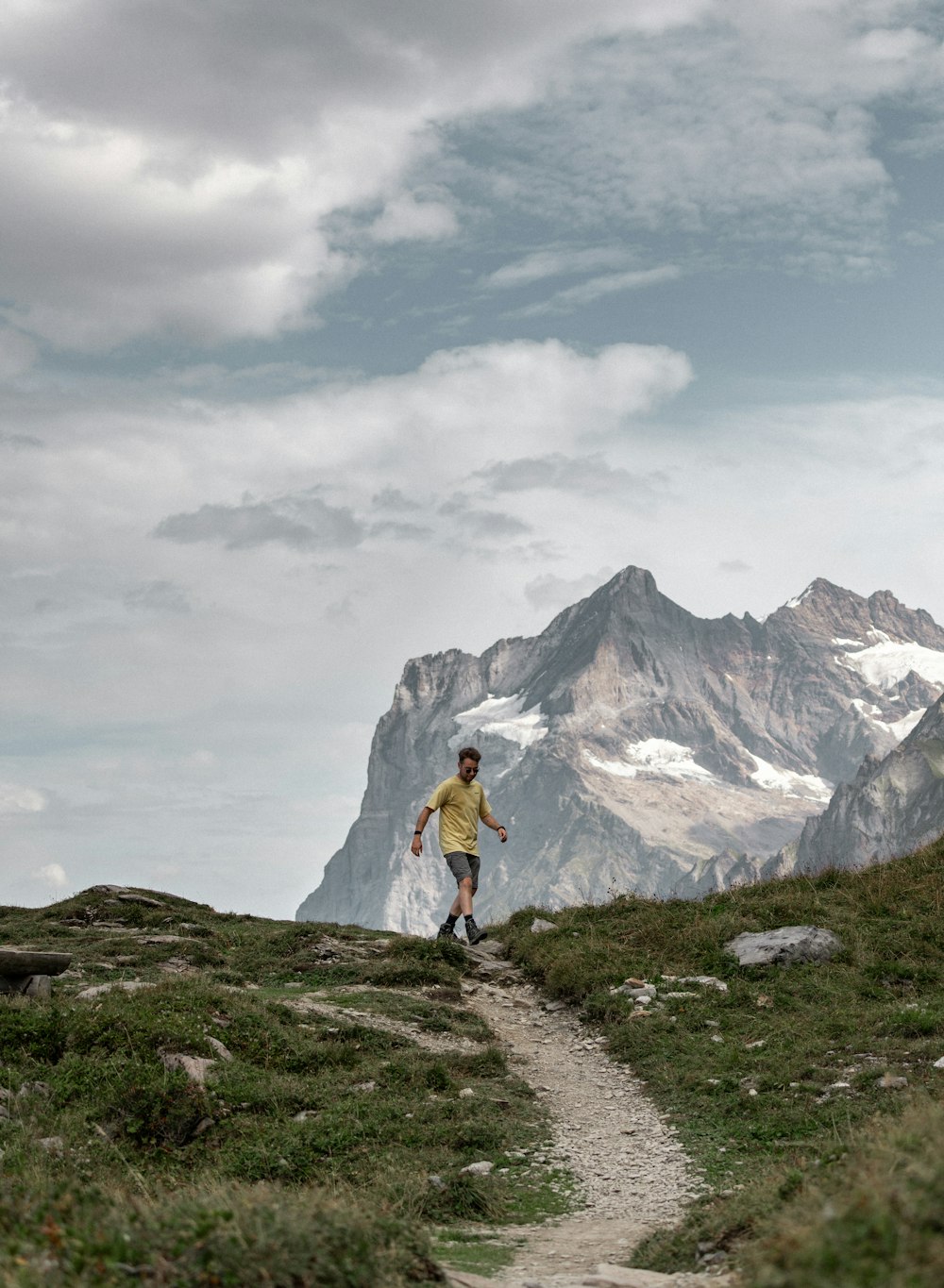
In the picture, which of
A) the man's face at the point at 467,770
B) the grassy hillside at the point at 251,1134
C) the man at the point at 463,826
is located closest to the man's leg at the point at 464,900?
the man at the point at 463,826

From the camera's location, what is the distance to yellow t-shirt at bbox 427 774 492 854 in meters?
22.5

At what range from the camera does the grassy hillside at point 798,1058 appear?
5.07 meters

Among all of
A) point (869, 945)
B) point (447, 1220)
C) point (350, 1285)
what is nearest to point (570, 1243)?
point (447, 1220)

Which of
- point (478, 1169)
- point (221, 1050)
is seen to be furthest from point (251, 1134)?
point (478, 1169)

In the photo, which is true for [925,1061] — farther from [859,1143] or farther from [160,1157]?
[160,1157]

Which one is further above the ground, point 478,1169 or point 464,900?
point 464,900

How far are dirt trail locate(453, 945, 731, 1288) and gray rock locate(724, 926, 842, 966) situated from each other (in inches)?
124

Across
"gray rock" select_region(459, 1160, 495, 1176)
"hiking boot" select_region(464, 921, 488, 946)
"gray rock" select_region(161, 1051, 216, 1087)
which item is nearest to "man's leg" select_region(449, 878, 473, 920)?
"hiking boot" select_region(464, 921, 488, 946)

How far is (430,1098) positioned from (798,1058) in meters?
4.62

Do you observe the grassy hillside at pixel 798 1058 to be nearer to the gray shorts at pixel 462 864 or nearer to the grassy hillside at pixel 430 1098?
the grassy hillside at pixel 430 1098

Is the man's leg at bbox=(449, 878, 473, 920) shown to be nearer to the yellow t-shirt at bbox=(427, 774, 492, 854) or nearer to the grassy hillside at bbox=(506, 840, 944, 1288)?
the yellow t-shirt at bbox=(427, 774, 492, 854)

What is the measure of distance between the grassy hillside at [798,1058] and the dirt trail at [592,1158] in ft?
1.08

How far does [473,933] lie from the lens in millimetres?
23047

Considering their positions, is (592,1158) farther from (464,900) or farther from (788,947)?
(464,900)
